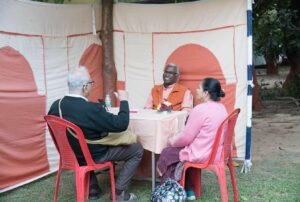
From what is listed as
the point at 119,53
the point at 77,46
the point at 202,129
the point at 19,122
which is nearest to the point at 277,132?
the point at 119,53

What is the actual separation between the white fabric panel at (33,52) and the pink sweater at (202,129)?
1.85 metres

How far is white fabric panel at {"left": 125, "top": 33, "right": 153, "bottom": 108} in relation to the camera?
18.3 ft

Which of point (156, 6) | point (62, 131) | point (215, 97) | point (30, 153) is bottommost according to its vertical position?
point (30, 153)

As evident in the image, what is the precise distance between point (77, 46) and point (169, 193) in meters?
2.49

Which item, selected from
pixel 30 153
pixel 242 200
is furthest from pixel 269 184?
pixel 30 153

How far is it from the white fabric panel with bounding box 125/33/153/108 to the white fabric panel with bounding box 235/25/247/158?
116 cm

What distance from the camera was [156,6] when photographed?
18.0 feet

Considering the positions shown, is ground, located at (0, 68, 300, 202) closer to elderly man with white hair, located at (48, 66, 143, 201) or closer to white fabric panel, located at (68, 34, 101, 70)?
elderly man with white hair, located at (48, 66, 143, 201)

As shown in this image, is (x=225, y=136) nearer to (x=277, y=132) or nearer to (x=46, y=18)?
(x=46, y=18)

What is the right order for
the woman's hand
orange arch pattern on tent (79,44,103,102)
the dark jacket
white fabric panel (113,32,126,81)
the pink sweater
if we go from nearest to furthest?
the dark jacket, the pink sweater, the woman's hand, orange arch pattern on tent (79,44,103,102), white fabric panel (113,32,126,81)

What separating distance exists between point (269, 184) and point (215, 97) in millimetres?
1260

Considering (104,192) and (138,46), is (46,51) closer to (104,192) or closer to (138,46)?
(138,46)

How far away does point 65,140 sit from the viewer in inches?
132

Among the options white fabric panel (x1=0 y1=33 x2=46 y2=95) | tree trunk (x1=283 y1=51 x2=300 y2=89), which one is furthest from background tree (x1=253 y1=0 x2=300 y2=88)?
white fabric panel (x1=0 y1=33 x2=46 y2=95)
